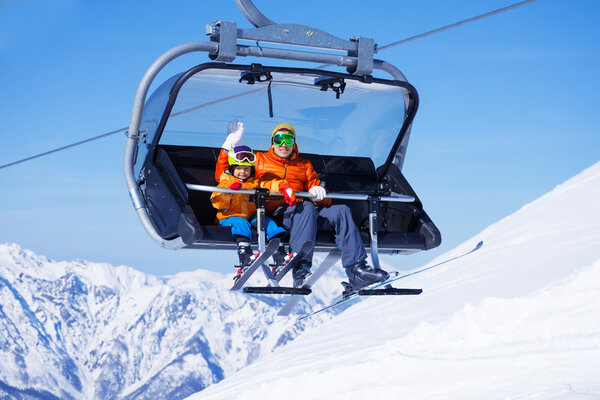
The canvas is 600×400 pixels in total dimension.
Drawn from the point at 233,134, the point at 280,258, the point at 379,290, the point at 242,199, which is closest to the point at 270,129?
the point at 233,134

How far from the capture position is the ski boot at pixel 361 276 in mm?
7699

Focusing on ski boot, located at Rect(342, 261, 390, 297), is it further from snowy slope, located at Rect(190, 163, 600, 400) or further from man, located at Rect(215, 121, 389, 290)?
snowy slope, located at Rect(190, 163, 600, 400)

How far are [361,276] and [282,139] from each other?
57.9 inches

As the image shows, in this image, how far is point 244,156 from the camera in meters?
7.80

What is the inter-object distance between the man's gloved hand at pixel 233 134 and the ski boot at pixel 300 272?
50.8 inches

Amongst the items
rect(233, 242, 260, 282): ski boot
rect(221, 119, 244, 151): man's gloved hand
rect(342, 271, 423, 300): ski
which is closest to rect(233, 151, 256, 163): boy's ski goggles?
rect(221, 119, 244, 151): man's gloved hand

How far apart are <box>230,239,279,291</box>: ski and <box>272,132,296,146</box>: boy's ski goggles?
1.17 m

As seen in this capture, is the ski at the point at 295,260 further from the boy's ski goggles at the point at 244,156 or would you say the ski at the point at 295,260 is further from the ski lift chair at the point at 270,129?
the boy's ski goggles at the point at 244,156

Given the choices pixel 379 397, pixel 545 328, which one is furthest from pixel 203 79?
pixel 545 328

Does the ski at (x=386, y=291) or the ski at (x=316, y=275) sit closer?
the ski at (x=386, y=291)

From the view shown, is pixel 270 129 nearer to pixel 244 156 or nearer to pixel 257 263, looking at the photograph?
pixel 244 156

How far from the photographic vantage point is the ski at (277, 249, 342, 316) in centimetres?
764

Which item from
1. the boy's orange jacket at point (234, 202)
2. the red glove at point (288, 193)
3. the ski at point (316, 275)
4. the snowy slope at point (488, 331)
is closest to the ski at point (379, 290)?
the ski at point (316, 275)

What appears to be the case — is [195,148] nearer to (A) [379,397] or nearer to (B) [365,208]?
(B) [365,208]
